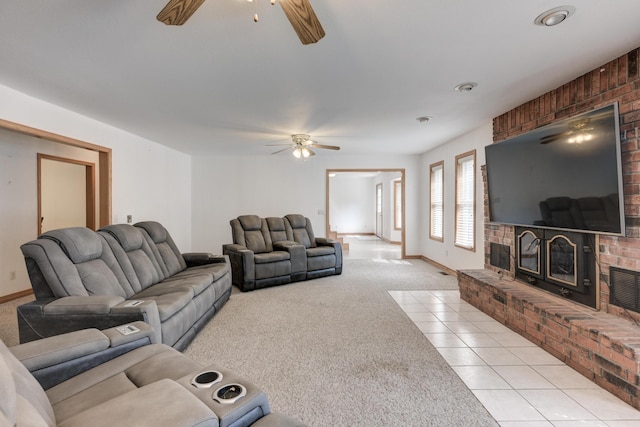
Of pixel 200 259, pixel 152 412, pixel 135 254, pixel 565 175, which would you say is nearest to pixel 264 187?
pixel 200 259

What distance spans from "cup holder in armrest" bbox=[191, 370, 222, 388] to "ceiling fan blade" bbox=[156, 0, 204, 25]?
1.59 meters

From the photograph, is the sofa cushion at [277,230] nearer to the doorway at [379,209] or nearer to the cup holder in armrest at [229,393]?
the cup holder in armrest at [229,393]

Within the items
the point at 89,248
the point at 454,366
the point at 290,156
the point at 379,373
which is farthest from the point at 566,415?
the point at 290,156

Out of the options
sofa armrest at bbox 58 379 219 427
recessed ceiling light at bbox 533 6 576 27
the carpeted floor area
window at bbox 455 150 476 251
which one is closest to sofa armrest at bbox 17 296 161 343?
the carpeted floor area

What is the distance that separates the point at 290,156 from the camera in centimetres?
671

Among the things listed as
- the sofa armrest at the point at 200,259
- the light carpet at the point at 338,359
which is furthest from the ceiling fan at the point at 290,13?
the sofa armrest at the point at 200,259

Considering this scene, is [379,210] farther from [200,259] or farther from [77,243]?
[77,243]

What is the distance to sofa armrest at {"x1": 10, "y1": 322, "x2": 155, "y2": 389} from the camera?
1311 mm

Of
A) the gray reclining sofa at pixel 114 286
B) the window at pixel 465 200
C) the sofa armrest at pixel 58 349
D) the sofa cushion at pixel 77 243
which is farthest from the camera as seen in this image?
the window at pixel 465 200

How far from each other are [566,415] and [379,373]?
110cm

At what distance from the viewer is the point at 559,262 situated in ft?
Answer: 9.47

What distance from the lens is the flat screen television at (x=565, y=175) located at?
7.48 ft

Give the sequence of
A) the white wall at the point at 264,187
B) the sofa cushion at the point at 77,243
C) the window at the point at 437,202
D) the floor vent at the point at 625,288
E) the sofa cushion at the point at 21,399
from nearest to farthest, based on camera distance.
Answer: the sofa cushion at the point at 21,399, the floor vent at the point at 625,288, the sofa cushion at the point at 77,243, the window at the point at 437,202, the white wall at the point at 264,187

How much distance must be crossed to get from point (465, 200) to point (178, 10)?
473 cm
